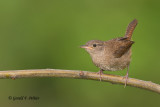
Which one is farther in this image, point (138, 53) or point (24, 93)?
point (24, 93)

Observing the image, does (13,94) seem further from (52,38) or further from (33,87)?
(52,38)

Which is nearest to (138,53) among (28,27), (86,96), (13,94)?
(86,96)

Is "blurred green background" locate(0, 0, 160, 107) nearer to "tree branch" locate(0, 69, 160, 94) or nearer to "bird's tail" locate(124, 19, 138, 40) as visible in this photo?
"bird's tail" locate(124, 19, 138, 40)

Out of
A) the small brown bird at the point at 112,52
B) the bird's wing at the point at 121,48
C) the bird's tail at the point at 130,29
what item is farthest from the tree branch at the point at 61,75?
the bird's tail at the point at 130,29

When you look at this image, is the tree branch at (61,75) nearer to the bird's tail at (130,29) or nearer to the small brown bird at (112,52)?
the small brown bird at (112,52)

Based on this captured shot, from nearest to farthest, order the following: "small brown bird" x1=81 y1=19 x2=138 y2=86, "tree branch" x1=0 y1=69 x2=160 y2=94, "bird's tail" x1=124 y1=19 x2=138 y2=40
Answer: "tree branch" x1=0 y1=69 x2=160 y2=94, "small brown bird" x1=81 y1=19 x2=138 y2=86, "bird's tail" x1=124 y1=19 x2=138 y2=40

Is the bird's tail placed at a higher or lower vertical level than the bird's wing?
higher

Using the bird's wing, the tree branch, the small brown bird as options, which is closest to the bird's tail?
the small brown bird
